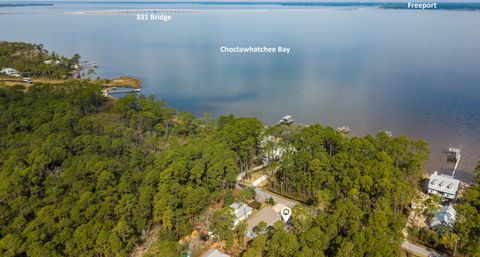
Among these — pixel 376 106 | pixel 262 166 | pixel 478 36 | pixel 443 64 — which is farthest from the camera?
pixel 478 36

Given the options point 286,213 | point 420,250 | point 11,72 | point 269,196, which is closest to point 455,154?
point 420,250

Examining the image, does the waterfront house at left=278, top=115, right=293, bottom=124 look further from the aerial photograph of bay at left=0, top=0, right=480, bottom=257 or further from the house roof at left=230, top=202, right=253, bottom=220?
the house roof at left=230, top=202, right=253, bottom=220

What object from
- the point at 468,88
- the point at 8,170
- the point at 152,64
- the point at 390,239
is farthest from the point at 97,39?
the point at 390,239

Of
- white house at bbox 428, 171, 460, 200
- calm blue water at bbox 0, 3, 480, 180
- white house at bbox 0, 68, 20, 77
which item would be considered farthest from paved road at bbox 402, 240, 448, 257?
white house at bbox 0, 68, 20, 77

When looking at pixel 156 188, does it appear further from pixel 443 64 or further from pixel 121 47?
pixel 121 47

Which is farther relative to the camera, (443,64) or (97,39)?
(97,39)

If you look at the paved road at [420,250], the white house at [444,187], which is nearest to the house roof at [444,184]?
the white house at [444,187]

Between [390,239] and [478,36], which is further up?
[478,36]

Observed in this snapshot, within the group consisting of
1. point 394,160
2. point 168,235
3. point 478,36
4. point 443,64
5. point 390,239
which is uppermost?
point 478,36

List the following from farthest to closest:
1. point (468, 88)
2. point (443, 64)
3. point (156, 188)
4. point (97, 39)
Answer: point (97, 39)
point (443, 64)
point (468, 88)
point (156, 188)
